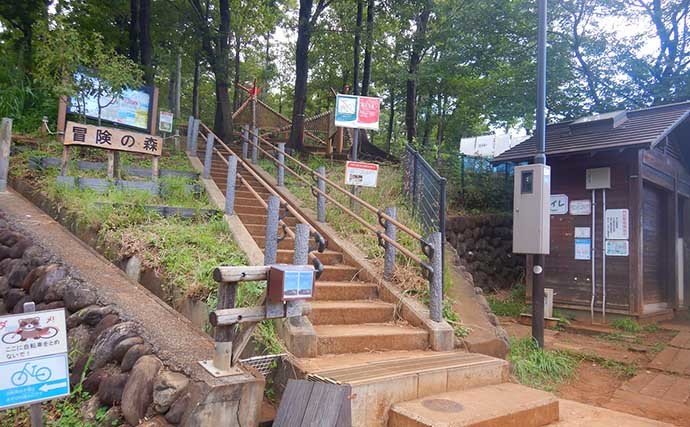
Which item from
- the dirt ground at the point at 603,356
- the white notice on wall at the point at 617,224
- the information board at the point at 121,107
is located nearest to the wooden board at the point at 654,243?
the white notice on wall at the point at 617,224

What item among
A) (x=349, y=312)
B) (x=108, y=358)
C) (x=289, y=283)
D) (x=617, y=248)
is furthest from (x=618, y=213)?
(x=108, y=358)

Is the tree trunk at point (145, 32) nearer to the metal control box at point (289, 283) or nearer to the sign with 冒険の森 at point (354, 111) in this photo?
the sign with 冒険の森 at point (354, 111)

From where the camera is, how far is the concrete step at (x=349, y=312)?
14.5ft

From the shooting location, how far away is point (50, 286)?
437 centimetres

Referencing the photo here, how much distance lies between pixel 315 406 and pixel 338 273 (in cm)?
268

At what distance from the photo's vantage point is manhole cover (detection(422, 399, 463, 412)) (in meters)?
3.24

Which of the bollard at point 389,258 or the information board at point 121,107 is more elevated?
the information board at point 121,107

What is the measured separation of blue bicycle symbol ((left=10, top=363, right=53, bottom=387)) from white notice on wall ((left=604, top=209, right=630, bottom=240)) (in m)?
9.70

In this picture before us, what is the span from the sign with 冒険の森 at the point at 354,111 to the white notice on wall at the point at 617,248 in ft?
19.1

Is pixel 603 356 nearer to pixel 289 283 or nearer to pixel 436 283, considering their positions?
pixel 436 283

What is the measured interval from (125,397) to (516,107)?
12.9 m

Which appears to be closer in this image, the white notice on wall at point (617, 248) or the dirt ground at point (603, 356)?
the dirt ground at point (603, 356)

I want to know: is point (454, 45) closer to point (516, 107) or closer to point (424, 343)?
point (516, 107)

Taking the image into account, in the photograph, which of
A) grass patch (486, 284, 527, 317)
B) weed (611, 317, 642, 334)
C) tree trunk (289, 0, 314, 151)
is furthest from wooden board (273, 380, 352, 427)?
tree trunk (289, 0, 314, 151)
